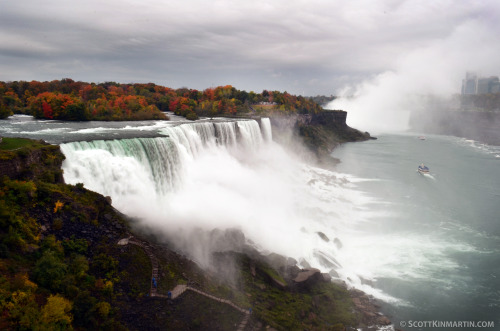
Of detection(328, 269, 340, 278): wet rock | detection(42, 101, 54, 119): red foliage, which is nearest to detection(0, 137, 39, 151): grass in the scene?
detection(328, 269, 340, 278): wet rock

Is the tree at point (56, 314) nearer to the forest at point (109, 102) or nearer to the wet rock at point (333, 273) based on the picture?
the wet rock at point (333, 273)

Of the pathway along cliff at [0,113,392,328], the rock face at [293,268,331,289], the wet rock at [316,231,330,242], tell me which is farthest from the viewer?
the wet rock at [316,231,330,242]

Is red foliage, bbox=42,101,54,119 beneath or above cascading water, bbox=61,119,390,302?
above

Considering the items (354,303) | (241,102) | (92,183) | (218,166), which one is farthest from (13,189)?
(241,102)

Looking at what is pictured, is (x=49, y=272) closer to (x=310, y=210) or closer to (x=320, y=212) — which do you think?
(x=310, y=210)

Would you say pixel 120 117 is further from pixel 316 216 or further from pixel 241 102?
pixel 241 102

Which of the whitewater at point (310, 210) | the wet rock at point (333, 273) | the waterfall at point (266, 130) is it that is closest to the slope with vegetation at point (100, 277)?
the wet rock at point (333, 273)

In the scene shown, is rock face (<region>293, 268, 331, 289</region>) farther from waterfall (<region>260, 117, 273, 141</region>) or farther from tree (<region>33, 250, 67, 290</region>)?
waterfall (<region>260, 117, 273, 141</region>)
